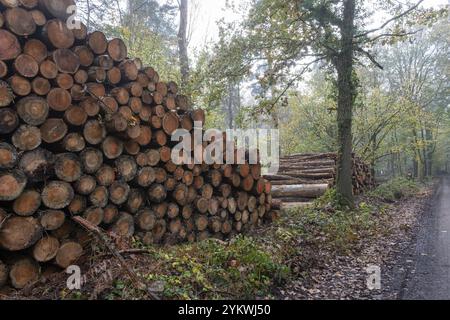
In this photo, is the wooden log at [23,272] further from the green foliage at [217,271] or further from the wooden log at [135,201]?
the wooden log at [135,201]

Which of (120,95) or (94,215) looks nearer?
(94,215)

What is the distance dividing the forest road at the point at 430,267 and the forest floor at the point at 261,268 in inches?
5.4

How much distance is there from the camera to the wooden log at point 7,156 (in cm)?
391

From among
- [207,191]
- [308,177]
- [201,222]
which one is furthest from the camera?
[308,177]

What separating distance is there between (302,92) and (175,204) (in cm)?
1713

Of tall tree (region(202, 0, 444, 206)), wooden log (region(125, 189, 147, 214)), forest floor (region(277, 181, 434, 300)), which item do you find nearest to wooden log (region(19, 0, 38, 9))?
wooden log (region(125, 189, 147, 214))

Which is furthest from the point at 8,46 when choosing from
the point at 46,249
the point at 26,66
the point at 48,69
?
the point at 46,249

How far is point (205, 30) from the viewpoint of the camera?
19578mm

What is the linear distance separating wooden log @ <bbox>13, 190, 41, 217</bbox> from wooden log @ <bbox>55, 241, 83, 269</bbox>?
0.60 m

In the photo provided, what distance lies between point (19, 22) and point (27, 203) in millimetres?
2168

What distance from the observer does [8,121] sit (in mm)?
3996

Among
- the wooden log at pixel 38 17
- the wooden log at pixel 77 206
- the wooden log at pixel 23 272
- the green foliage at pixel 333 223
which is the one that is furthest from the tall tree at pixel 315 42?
the wooden log at pixel 23 272

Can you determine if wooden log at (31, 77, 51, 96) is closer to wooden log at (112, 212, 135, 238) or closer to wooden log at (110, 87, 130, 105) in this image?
wooden log at (110, 87, 130, 105)

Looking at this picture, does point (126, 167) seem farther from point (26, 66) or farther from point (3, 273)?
point (3, 273)
